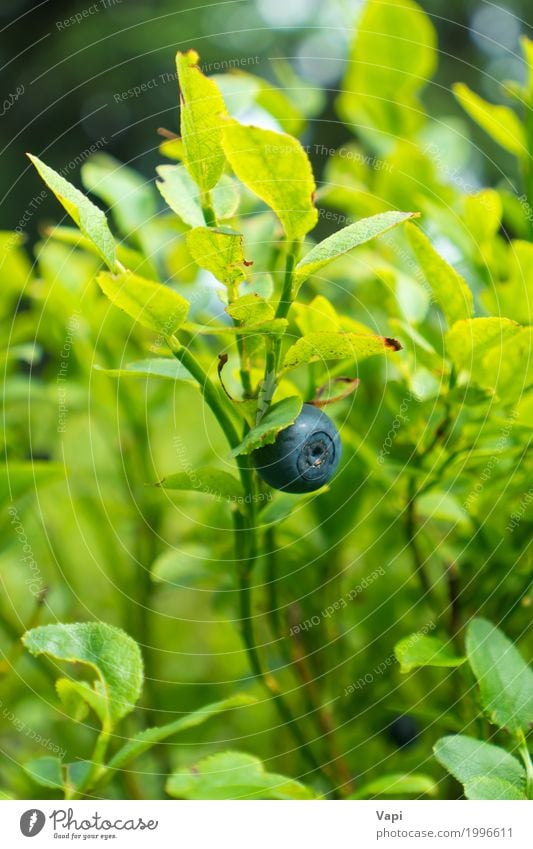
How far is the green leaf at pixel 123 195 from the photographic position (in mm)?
803

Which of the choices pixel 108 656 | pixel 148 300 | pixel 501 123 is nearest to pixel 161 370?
pixel 148 300

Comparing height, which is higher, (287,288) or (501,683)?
(287,288)

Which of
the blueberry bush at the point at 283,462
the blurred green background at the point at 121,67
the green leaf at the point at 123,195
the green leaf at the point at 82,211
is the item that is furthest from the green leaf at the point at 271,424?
the blurred green background at the point at 121,67

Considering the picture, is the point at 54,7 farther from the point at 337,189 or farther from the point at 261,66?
the point at 337,189

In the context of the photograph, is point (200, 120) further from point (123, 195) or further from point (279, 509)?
point (123, 195)

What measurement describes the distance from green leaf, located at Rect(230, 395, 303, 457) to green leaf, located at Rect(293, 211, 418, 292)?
7 cm

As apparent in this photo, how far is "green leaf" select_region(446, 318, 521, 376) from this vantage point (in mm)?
573

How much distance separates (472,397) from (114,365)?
17.5 inches

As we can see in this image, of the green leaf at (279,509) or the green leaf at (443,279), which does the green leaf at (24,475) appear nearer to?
the green leaf at (279,509)

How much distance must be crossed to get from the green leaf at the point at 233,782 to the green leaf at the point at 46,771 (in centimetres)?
8

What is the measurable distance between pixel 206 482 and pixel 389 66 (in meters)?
0.58

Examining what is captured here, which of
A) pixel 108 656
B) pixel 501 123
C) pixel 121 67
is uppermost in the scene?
pixel 121 67

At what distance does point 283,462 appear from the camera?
0.49m
